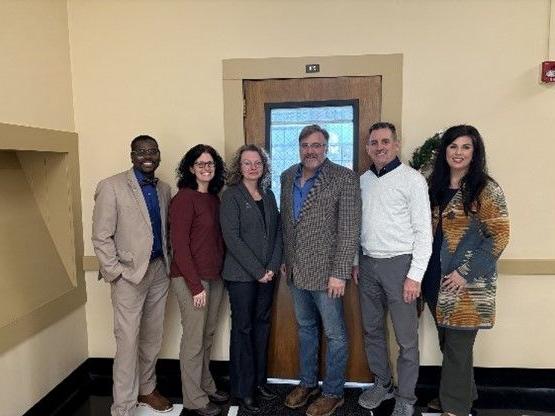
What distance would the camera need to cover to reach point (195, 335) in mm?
2246

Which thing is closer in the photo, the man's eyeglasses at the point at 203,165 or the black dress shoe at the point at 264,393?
the man's eyeglasses at the point at 203,165

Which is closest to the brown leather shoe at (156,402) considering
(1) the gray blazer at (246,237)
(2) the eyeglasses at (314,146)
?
(1) the gray blazer at (246,237)

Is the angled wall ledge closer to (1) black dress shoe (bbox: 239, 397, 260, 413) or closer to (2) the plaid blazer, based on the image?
(1) black dress shoe (bbox: 239, 397, 260, 413)

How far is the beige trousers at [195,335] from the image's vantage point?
7.31ft

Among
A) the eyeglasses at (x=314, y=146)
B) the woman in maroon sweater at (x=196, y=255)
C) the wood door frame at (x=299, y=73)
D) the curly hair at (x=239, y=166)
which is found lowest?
the woman in maroon sweater at (x=196, y=255)

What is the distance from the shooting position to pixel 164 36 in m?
2.57

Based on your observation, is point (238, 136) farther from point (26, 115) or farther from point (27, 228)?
point (27, 228)

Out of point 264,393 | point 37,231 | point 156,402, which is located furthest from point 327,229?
point 37,231

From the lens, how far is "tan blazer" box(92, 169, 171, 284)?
Result: 6.89ft

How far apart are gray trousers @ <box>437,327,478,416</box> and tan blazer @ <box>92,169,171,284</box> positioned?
1660 mm

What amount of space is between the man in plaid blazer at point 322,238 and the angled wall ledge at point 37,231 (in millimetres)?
Answer: 1388

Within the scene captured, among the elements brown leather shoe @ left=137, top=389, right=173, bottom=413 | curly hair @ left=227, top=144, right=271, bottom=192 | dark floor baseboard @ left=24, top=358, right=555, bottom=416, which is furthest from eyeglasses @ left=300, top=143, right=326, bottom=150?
brown leather shoe @ left=137, top=389, right=173, bottom=413

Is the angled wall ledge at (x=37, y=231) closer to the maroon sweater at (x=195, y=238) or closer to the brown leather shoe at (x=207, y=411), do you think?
the maroon sweater at (x=195, y=238)

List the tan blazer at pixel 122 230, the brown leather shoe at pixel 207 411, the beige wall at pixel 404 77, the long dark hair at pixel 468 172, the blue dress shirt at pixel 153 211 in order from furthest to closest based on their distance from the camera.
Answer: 1. the beige wall at pixel 404 77
2. the brown leather shoe at pixel 207 411
3. the blue dress shirt at pixel 153 211
4. the tan blazer at pixel 122 230
5. the long dark hair at pixel 468 172
